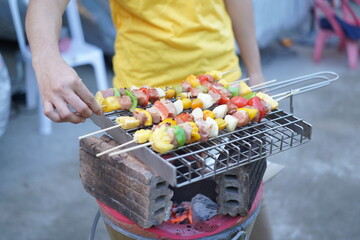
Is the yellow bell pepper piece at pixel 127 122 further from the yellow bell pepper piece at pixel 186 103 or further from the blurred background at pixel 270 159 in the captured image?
the blurred background at pixel 270 159

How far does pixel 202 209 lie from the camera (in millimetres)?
1816

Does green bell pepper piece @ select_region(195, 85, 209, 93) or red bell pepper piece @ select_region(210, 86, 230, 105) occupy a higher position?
green bell pepper piece @ select_region(195, 85, 209, 93)

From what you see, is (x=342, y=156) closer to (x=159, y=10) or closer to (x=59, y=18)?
(x=159, y=10)

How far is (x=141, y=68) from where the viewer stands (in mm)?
2277

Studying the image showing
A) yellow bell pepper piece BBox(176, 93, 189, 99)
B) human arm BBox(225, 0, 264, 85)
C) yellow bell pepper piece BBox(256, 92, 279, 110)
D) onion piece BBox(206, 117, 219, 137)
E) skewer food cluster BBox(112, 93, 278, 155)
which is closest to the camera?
skewer food cluster BBox(112, 93, 278, 155)

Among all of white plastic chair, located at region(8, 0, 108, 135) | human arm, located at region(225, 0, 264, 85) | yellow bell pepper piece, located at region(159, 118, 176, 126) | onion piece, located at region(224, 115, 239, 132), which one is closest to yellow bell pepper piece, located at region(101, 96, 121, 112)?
yellow bell pepper piece, located at region(159, 118, 176, 126)

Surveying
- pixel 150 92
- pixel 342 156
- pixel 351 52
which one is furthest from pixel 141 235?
pixel 351 52

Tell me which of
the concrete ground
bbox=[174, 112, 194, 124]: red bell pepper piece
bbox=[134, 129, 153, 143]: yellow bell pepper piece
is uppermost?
bbox=[134, 129, 153, 143]: yellow bell pepper piece

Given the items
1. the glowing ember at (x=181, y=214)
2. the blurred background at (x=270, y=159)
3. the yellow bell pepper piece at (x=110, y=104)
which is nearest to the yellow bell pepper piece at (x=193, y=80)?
the yellow bell pepper piece at (x=110, y=104)

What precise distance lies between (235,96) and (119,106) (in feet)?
1.81

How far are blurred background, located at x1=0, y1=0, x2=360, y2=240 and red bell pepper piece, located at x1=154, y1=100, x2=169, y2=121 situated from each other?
6.77 feet

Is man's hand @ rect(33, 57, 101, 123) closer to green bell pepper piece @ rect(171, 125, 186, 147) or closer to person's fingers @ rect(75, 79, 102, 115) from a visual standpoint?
person's fingers @ rect(75, 79, 102, 115)

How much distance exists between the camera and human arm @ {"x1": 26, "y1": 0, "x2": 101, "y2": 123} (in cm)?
137

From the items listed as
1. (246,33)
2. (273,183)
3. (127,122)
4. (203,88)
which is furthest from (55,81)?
(273,183)
